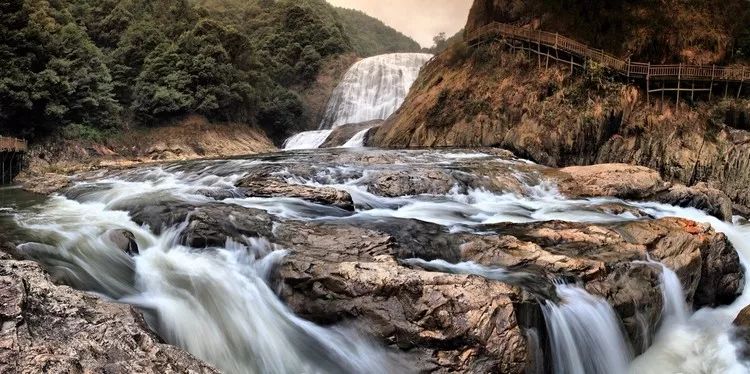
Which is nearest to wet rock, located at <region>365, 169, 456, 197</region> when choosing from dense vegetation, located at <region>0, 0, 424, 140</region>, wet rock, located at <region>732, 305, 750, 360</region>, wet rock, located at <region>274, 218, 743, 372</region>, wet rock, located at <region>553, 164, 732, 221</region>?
wet rock, located at <region>274, 218, 743, 372</region>

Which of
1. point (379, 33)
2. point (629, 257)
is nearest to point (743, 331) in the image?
point (629, 257)

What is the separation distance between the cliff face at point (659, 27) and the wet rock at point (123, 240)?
2406 centimetres

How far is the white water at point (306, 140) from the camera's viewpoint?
33875mm

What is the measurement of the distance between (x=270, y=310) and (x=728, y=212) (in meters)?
13.5

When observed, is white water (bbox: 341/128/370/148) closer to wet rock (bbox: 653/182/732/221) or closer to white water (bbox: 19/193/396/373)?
wet rock (bbox: 653/182/732/221)

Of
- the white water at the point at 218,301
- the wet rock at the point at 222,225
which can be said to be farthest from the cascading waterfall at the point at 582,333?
the wet rock at the point at 222,225

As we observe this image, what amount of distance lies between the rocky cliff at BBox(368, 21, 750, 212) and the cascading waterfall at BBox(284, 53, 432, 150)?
38.5 feet

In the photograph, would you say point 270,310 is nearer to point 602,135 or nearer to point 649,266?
point 649,266

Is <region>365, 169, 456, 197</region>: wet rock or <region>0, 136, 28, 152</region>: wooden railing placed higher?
<region>0, 136, 28, 152</region>: wooden railing

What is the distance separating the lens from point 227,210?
911 centimetres

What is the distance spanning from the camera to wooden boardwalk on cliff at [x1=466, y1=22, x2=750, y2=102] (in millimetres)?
21328

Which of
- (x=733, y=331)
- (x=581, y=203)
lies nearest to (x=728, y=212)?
(x=581, y=203)

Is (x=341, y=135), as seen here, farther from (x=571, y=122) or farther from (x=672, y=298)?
(x=672, y=298)

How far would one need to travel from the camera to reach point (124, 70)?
96.2 ft
